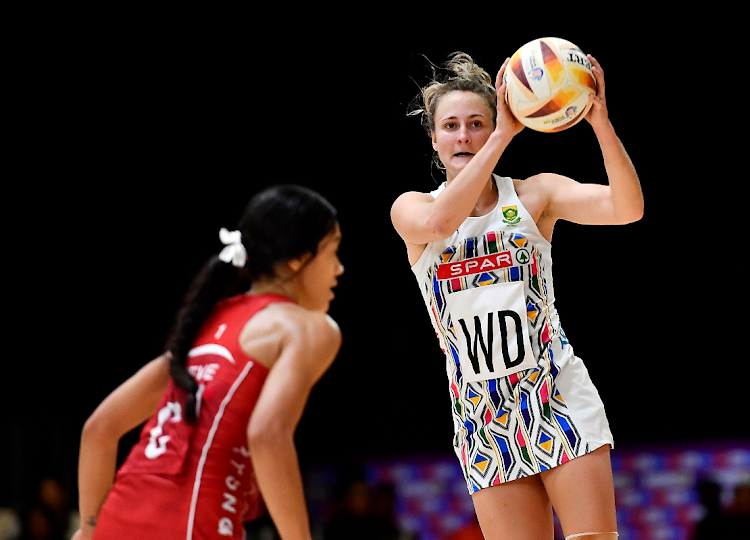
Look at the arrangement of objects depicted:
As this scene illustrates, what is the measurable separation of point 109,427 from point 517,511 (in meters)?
1.28

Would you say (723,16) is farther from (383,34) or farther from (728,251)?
(383,34)

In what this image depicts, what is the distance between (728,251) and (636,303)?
924 mm

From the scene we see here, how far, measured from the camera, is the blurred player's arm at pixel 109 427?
96.7 inches

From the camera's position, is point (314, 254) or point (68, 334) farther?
point (68, 334)

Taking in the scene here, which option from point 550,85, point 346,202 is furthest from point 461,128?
point 346,202

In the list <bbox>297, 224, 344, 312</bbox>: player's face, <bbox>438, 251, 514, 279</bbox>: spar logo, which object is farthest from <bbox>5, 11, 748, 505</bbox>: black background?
<bbox>297, 224, 344, 312</bbox>: player's face

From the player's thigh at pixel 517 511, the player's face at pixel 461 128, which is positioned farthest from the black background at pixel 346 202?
the player's thigh at pixel 517 511

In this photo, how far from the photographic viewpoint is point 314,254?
8.18 feet

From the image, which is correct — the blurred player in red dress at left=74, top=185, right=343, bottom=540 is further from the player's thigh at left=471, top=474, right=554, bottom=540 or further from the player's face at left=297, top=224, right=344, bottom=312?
the player's thigh at left=471, top=474, right=554, bottom=540

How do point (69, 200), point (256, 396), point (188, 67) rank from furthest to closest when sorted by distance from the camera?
point (69, 200) → point (188, 67) → point (256, 396)

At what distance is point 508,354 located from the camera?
2918 mm

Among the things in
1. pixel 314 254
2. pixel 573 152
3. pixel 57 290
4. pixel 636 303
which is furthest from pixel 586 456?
pixel 57 290

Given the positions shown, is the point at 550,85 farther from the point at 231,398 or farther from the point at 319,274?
the point at 231,398

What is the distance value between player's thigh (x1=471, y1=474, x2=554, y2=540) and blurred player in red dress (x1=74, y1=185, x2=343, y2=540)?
2.74 feet
